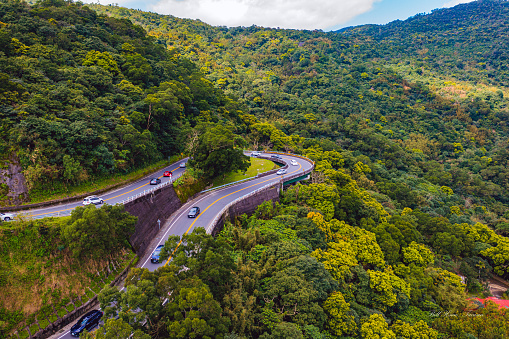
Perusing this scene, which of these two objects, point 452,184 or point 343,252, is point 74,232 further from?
point 452,184

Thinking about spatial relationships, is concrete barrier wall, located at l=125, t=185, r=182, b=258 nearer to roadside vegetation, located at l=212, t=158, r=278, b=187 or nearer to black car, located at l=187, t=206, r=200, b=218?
black car, located at l=187, t=206, r=200, b=218

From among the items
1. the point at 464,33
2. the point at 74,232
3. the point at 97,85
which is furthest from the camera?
the point at 464,33

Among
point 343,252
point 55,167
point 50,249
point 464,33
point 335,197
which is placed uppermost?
point 464,33

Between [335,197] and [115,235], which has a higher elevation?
[115,235]

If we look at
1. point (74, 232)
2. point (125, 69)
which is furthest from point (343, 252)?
point (125, 69)

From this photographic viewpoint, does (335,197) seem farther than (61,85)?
Yes

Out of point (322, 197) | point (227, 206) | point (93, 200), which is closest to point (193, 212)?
point (227, 206)

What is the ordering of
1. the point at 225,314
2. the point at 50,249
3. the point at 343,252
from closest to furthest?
the point at 225,314, the point at 50,249, the point at 343,252

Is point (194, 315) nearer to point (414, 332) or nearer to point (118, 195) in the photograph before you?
point (118, 195)
